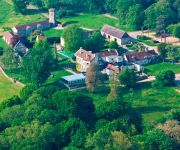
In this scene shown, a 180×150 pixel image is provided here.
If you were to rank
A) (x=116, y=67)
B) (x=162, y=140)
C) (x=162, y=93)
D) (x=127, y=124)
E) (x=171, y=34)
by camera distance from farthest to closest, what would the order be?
1. (x=171, y=34)
2. (x=116, y=67)
3. (x=162, y=93)
4. (x=127, y=124)
5. (x=162, y=140)

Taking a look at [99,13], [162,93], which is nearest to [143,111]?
[162,93]

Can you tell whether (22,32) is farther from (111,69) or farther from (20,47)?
(111,69)

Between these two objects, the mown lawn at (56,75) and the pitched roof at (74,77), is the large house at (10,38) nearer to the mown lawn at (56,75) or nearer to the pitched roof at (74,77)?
the mown lawn at (56,75)

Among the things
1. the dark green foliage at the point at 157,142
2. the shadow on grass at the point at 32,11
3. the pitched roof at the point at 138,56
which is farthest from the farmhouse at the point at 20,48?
the dark green foliage at the point at 157,142

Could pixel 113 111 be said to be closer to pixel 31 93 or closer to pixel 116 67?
pixel 31 93

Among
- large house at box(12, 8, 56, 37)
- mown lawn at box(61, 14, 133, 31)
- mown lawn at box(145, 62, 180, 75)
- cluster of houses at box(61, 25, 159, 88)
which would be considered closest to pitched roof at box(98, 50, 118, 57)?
cluster of houses at box(61, 25, 159, 88)

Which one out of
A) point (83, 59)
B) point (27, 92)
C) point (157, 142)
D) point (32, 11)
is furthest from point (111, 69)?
point (32, 11)
